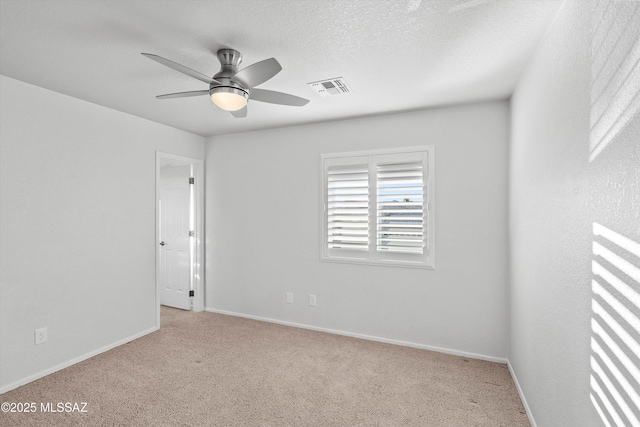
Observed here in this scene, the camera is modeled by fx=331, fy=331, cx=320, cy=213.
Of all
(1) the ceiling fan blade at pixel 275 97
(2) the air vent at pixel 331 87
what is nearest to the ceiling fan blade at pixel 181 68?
(1) the ceiling fan blade at pixel 275 97

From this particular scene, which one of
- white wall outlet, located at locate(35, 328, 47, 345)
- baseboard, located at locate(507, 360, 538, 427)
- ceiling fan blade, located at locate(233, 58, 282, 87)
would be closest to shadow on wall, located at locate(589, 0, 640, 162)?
ceiling fan blade, located at locate(233, 58, 282, 87)

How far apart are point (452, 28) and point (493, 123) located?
153 cm

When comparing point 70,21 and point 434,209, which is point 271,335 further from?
point 70,21

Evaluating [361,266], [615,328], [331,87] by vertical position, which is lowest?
[361,266]

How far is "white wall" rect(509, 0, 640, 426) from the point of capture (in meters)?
1.11

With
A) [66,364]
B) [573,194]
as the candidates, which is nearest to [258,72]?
[573,194]

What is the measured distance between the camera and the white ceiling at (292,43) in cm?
→ 176

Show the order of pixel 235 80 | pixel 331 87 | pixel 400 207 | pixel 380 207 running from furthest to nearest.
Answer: pixel 380 207 < pixel 400 207 < pixel 331 87 < pixel 235 80

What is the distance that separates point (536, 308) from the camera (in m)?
2.13

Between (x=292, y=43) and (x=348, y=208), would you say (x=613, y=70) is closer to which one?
(x=292, y=43)

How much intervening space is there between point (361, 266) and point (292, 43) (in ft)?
8.03

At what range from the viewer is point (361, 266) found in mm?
3762

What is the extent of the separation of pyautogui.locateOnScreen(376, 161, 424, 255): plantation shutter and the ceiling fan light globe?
75.5 inches

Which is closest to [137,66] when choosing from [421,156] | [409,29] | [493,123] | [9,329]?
[409,29]
